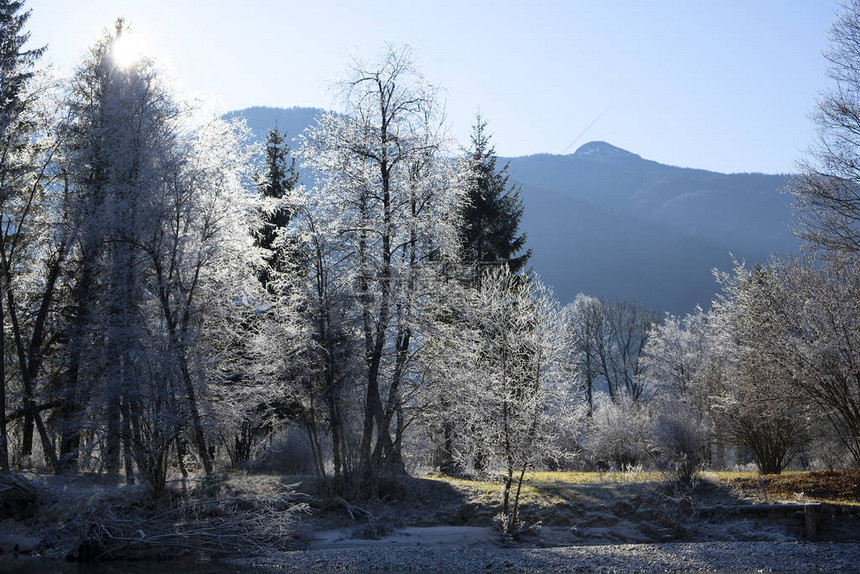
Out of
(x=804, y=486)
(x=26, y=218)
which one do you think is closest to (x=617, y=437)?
(x=804, y=486)

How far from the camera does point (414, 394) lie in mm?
19234

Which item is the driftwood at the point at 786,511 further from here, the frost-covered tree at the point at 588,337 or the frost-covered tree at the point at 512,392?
the frost-covered tree at the point at 588,337

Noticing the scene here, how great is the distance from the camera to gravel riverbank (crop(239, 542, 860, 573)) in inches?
554

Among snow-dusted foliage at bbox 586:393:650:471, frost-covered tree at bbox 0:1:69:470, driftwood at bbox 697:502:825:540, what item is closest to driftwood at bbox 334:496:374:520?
driftwood at bbox 697:502:825:540

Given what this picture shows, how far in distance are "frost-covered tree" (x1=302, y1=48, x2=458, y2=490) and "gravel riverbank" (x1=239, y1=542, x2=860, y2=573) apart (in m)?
3.76

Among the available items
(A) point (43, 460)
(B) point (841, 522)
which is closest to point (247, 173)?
(A) point (43, 460)

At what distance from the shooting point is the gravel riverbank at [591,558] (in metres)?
14.1

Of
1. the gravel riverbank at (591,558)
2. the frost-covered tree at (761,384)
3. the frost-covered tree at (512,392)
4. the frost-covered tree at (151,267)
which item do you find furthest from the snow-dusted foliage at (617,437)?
the frost-covered tree at (151,267)

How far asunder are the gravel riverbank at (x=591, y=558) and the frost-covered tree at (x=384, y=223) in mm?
3756

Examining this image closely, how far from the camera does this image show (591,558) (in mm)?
14797

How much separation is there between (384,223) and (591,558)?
1040 cm

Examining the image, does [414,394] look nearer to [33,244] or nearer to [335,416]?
[335,416]

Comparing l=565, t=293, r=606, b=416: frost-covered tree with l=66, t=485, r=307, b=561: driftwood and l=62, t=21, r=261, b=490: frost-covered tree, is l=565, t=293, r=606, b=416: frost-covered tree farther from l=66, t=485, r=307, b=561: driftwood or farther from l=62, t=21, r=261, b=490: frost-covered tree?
l=66, t=485, r=307, b=561: driftwood

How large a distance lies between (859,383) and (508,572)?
1255 centimetres
